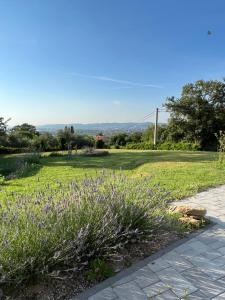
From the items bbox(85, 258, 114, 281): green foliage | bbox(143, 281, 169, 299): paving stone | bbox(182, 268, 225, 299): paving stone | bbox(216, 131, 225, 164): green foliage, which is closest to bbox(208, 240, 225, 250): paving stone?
bbox(182, 268, 225, 299): paving stone

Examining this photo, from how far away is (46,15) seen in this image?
8648mm

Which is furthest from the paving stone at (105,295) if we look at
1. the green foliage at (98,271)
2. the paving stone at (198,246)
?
the paving stone at (198,246)

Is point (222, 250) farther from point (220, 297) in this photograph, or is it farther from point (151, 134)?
point (151, 134)

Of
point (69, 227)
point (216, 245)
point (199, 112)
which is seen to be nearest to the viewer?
point (69, 227)

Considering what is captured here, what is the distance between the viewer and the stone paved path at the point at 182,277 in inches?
77.7

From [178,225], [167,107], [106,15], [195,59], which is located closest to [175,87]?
[167,107]

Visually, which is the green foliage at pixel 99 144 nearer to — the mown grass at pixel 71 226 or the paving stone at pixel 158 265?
the mown grass at pixel 71 226

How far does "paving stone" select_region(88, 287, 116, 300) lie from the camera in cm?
193

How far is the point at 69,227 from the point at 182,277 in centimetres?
102

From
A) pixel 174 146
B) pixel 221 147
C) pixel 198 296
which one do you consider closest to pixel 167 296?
pixel 198 296

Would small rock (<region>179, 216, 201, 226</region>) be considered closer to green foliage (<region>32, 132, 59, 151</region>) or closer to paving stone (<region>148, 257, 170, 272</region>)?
paving stone (<region>148, 257, 170, 272</region>)

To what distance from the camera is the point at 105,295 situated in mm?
1965

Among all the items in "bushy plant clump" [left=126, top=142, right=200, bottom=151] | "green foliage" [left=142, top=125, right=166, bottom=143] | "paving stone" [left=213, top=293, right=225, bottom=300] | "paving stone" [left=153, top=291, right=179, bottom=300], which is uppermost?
"green foliage" [left=142, top=125, right=166, bottom=143]

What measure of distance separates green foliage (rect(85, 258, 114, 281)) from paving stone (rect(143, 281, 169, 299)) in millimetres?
340
